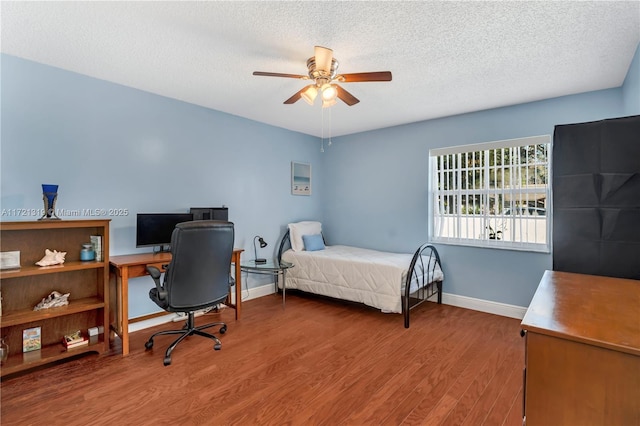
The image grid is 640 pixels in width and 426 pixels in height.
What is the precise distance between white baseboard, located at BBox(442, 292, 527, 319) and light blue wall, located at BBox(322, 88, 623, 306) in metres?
0.06

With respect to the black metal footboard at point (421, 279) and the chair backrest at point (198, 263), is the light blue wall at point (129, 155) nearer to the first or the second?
the chair backrest at point (198, 263)

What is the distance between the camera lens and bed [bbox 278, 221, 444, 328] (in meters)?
3.40

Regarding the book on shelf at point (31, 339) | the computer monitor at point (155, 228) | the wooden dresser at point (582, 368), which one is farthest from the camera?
the computer monitor at point (155, 228)

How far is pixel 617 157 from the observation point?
1.93 meters

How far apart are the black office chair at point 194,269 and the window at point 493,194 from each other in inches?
112

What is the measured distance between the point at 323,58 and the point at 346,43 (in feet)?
0.77

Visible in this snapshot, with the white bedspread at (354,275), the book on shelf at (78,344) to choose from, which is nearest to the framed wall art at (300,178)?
the white bedspread at (354,275)

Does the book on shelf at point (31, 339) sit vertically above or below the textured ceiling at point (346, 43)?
below

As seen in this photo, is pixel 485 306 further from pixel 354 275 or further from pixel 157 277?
pixel 157 277

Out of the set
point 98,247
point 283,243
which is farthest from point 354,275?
point 98,247

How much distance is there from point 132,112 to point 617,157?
4.04m

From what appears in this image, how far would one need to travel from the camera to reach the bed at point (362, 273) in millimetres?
3400

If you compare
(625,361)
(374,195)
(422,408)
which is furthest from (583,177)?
(374,195)

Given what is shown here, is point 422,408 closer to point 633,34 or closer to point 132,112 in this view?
point 633,34
